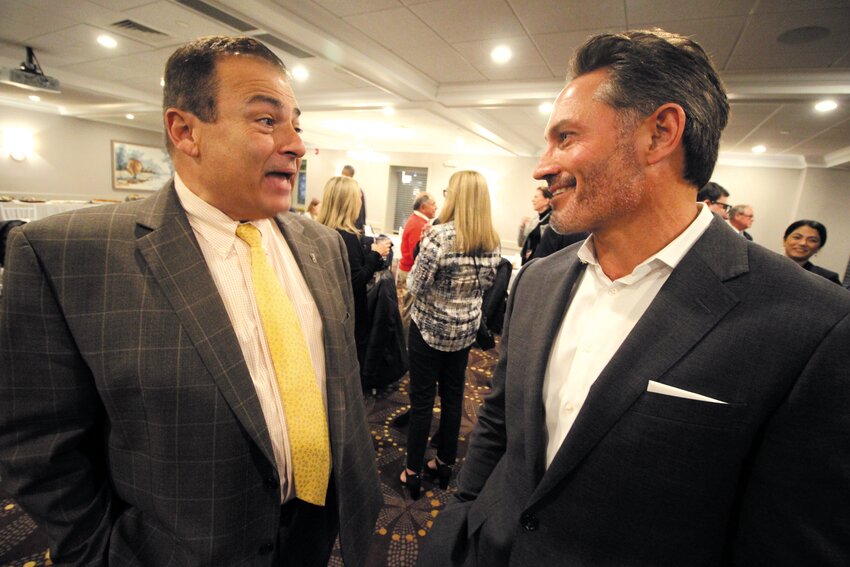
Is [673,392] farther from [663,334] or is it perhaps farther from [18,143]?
[18,143]

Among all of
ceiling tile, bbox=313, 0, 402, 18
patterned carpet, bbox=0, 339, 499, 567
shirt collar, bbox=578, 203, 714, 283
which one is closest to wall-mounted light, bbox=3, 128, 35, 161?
ceiling tile, bbox=313, 0, 402, 18

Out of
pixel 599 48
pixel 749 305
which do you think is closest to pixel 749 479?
pixel 749 305

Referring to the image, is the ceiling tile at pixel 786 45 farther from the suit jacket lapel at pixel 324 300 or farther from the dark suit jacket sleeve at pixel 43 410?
the dark suit jacket sleeve at pixel 43 410

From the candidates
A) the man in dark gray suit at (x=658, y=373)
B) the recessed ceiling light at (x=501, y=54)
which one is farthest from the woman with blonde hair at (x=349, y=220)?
the recessed ceiling light at (x=501, y=54)

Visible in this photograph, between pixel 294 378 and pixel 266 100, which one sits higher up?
pixel 266 100

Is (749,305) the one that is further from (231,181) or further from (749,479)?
(231,181)

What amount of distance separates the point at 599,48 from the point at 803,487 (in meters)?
0.98

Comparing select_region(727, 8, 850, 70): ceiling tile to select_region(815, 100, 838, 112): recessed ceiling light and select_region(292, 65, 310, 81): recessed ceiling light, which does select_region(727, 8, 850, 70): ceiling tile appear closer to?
select_region(815, 100, 838, 112): recessed ceiling light

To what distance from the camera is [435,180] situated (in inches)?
451

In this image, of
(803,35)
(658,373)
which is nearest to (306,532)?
(658,373)

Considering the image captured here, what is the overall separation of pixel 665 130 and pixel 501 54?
3.88 m

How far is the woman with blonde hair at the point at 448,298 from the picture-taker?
2.21m

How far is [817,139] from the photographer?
6105 mm

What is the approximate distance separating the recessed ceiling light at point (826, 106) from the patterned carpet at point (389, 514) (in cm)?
520
